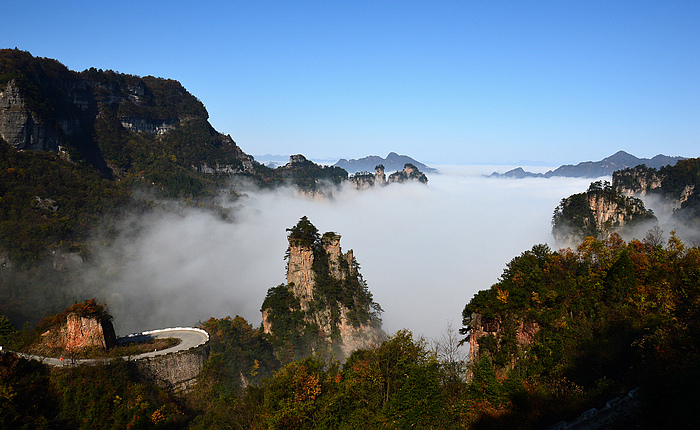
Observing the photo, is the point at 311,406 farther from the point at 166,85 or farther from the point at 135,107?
the point at 166,85

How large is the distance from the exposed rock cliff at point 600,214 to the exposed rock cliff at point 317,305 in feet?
127

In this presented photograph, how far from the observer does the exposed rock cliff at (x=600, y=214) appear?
66125 millimetres

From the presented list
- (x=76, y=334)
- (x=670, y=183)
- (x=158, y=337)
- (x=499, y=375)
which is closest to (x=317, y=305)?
(x=158, y=337)

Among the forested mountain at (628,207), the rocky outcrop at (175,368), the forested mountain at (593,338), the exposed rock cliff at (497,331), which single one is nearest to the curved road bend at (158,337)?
the rocky outcrop at (175,368)

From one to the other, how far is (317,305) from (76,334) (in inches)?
1243

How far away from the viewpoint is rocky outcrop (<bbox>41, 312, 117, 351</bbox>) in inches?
1181

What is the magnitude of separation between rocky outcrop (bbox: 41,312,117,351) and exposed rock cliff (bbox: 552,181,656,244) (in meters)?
68.4

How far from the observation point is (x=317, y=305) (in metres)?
57.4

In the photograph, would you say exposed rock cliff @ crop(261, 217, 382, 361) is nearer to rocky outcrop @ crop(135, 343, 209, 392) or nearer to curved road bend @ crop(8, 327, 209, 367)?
curved road bend @ crop(8, 327, 209, 367)

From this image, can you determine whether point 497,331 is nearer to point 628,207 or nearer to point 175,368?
point 175,368

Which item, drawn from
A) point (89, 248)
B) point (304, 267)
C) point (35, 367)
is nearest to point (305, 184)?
point (89, 248)

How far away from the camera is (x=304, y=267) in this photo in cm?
5834

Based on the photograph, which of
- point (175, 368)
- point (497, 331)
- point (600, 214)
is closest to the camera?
point (497, 331)

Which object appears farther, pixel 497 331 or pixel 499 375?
pixel 497 331
